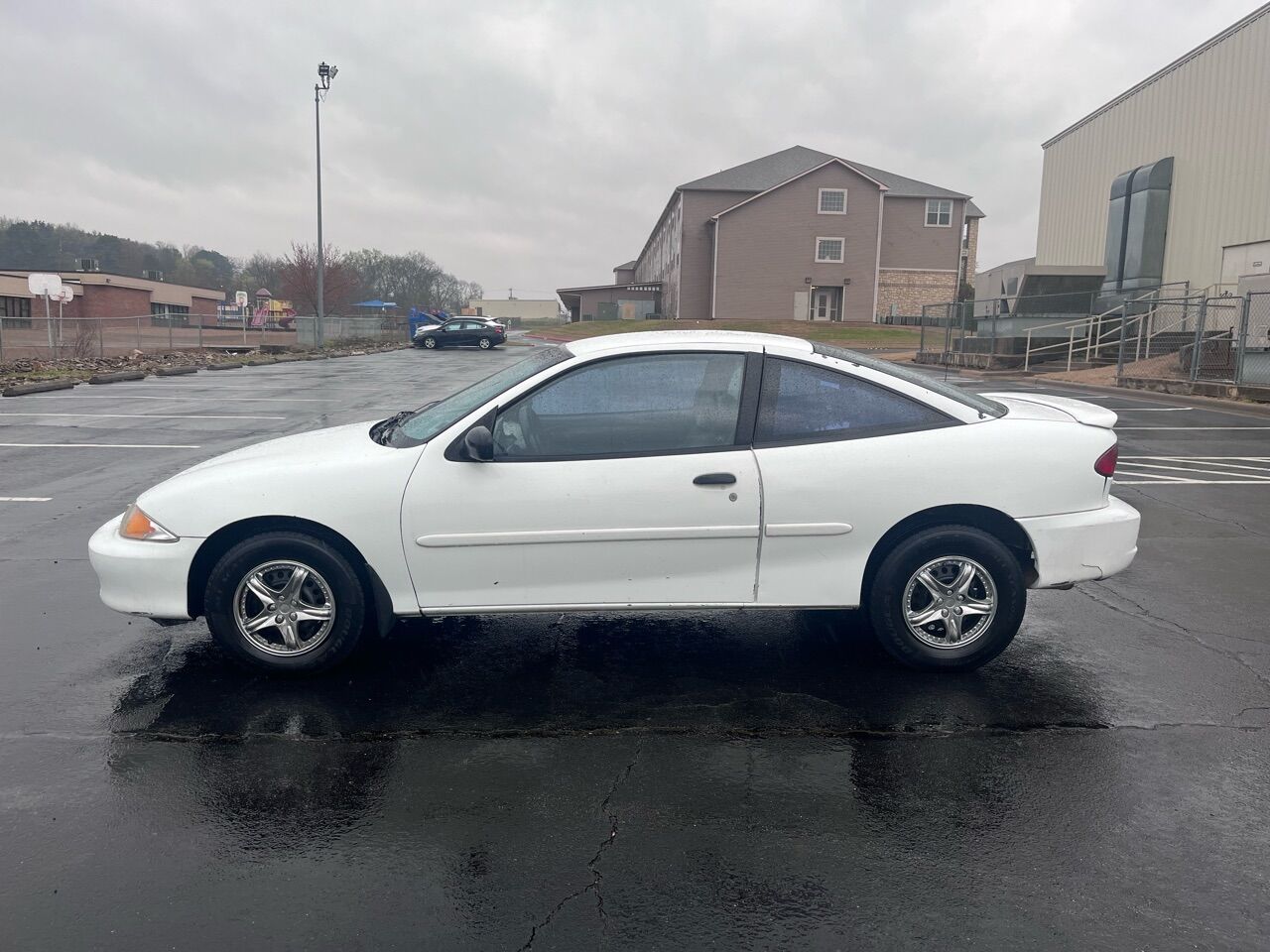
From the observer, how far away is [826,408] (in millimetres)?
4582

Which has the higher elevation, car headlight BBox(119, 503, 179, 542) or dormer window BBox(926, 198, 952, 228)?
dormer window BBox(926, 198, 952, 228)

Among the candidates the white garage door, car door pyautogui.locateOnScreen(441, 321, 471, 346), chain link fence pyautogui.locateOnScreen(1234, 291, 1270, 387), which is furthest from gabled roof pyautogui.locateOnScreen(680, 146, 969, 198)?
chain link fence pyautogui.locateOnScreen(1234, 291, 1270, 387)

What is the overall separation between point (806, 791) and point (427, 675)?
1941 millimetres

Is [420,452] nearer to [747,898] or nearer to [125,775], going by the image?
[125,775]

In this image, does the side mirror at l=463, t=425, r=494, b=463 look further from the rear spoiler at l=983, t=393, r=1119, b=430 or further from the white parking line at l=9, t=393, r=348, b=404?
the white parking line at l=9, t=393, r=348, b=404

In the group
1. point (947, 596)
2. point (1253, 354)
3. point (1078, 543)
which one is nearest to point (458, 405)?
point (947, 596)

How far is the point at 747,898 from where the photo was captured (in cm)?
289

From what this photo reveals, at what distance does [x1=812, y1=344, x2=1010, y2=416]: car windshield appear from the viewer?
479cm

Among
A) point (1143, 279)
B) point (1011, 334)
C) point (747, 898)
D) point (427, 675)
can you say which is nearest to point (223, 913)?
point (747, 898)

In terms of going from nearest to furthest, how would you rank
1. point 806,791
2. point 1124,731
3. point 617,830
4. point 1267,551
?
point 617,830, point 806,791, point 1124,731, point 1267,551

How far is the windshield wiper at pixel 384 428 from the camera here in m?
4.81

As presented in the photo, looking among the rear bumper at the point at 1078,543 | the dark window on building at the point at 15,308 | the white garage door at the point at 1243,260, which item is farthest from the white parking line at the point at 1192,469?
the dark window on building at the point at 15,308

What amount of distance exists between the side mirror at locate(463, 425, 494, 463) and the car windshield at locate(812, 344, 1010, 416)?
1675 mm

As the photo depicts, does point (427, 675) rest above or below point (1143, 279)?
below
